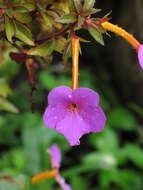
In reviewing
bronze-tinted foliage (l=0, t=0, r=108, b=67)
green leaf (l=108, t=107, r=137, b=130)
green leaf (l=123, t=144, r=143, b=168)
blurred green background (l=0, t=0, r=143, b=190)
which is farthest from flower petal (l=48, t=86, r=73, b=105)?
green leaf (l=108, t=107, r=137, b=130)

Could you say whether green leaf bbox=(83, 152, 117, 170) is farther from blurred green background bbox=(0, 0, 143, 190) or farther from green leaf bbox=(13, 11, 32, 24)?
green leaf bbox=(13, 11, 32, 24)

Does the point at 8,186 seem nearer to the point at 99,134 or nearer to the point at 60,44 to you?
the point at 60,44

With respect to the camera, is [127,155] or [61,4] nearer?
[61,4]

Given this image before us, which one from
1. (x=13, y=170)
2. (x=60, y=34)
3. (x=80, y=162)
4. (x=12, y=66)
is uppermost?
(x=60, y=34)

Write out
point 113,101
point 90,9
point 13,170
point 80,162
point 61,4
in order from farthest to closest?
point 113,101
point 80,162
point 13,170
point 61,4
point 90,9

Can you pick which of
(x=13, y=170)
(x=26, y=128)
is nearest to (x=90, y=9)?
(x=13, y=170)

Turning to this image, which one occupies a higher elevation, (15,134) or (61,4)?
(61,4)

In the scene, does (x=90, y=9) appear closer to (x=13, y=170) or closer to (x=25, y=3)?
(x=25, y=3)

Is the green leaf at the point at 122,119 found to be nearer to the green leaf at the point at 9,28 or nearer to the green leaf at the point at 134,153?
the green leaf at the point at 134,153
